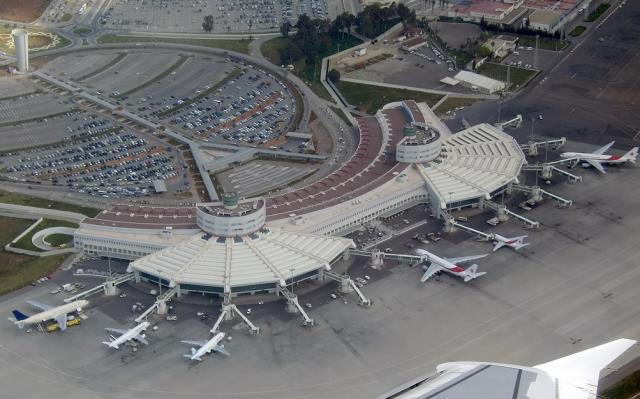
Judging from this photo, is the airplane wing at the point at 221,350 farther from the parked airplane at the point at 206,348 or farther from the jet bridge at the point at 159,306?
the jet bridge at the point at 159,306

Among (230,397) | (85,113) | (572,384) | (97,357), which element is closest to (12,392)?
(97,357)

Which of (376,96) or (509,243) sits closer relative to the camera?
(509,243)

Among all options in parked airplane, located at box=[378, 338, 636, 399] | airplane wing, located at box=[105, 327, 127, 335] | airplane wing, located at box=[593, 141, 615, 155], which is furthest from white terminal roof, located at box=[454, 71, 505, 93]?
airplane wing, located at box=[105, 327, 127, 335]

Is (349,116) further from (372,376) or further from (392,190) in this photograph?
(372,376)

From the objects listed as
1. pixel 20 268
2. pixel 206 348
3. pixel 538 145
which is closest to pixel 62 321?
pixel 20 268

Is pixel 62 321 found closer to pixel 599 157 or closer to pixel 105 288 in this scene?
pixel 105 288

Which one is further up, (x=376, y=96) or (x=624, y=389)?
(x=376, y=96)

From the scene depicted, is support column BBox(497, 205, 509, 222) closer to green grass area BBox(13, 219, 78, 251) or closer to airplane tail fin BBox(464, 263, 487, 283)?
airplane tail fin BBox(464, 263, 487, 283)
